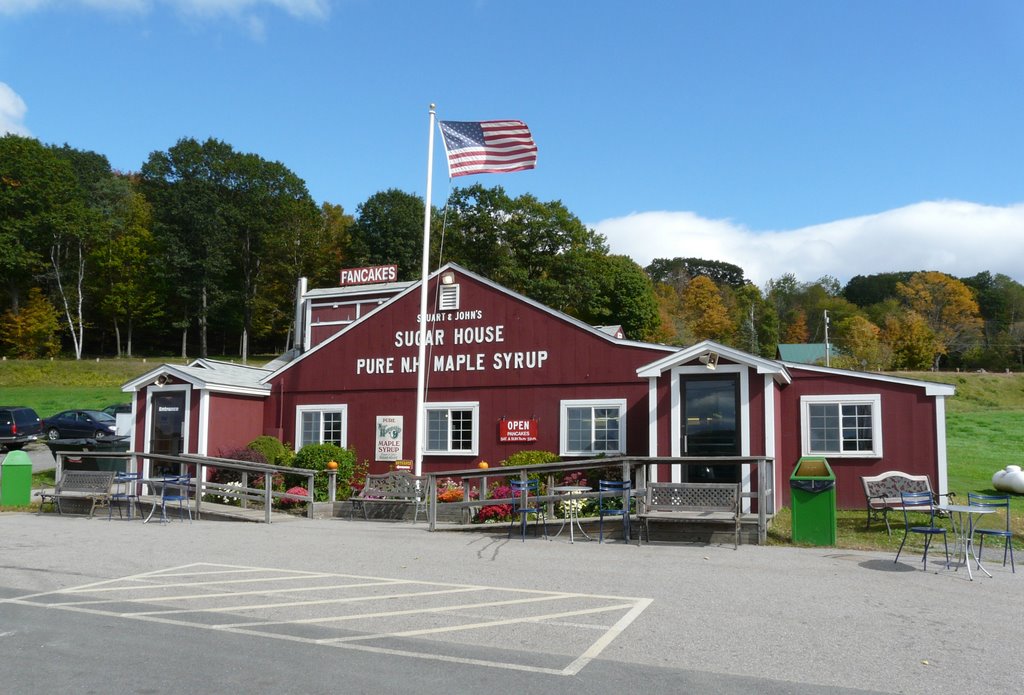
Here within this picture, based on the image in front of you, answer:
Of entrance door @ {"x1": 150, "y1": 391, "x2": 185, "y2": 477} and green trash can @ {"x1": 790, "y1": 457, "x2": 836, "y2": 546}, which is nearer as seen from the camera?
green trash can @ {"x1": 790, "y1": 457, "x2": 836, "y2": 546}

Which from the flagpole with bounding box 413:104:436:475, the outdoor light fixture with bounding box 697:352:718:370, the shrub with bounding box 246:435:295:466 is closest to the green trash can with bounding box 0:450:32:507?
the shrub with bounding box 246:435:295:466

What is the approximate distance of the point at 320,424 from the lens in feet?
75.0

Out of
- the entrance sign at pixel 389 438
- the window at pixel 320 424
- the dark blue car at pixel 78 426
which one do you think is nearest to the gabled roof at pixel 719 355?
the entrance sign at pixel 389 438

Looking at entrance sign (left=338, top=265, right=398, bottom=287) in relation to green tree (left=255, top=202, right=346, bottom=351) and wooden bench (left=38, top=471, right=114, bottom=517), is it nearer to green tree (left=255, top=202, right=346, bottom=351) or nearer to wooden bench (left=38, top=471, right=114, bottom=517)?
wooden bench (left=38, top=471, right=114, bottom=517)

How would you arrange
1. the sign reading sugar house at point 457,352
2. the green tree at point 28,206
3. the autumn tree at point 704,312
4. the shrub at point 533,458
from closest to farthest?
the shrub at point 533,458 < the sign reading sugar house at point 457,352 < the green tree at point 28,206 < the autumn tree at point 704,312

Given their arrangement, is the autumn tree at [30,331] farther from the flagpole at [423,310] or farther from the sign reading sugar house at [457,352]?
the flagpole at [423,310]

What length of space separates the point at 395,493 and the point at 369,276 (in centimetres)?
1712

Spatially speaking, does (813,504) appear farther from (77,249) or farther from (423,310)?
(77,249)

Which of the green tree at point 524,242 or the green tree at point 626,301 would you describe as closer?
the green tree at point 524,242

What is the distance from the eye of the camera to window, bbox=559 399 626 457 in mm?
19547

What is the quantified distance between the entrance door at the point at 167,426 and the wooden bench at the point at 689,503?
13.3m

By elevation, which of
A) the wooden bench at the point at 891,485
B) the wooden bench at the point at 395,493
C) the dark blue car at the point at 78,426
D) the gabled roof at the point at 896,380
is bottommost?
the wooden bench at the point at 395,493

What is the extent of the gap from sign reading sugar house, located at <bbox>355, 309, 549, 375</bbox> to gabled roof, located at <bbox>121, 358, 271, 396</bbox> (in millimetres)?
3024

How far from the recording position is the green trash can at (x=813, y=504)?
1286cm
